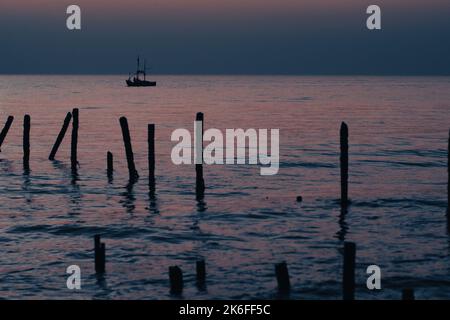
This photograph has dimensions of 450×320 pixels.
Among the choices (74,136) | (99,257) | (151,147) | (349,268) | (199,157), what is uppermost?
(74,136)

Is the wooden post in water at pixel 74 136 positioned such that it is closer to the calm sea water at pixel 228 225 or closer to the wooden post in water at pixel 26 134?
the calm sea water at pixel 228 225

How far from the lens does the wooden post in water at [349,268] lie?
1238cm

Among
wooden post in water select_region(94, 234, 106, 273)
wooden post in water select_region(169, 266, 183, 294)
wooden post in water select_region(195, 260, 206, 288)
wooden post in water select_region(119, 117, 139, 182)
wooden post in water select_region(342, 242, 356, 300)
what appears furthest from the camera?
wooden post in water select_region(119, 117, 139, 182)

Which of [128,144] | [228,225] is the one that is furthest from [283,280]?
[128,144]

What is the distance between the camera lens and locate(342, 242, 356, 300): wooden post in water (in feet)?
40.6

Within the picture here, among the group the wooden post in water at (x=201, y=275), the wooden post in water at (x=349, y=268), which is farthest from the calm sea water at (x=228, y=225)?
the wooden post in water at (x=349, y=268)

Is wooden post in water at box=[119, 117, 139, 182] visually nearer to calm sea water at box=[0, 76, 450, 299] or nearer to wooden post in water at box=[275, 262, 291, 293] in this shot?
calm sea water at box=[0, 76, 450, 299]

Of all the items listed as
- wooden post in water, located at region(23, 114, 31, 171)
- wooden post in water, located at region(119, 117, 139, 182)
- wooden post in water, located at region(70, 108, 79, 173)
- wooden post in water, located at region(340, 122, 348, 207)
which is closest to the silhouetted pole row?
wooden post in water, located at region(340, 122, 348, 207)

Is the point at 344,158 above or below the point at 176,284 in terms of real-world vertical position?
above

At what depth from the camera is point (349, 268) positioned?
41.9ft

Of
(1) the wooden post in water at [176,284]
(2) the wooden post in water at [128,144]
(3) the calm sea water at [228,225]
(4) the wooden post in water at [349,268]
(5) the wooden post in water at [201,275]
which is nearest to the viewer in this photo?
(4) the wooden post in water at [349,268]

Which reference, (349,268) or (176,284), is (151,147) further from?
(349,268)

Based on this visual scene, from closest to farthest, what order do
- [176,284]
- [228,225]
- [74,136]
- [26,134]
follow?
[176,284]
[228,225]
[74,136]
[26,134]

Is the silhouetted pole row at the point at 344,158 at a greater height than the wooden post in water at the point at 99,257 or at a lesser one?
greater
